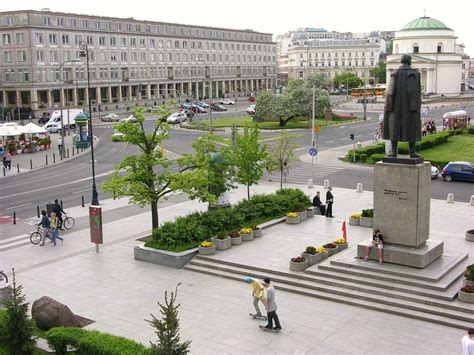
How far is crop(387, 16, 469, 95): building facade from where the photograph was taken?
130500 millimetres

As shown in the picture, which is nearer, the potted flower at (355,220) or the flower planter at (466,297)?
the flower planter at (466,297)

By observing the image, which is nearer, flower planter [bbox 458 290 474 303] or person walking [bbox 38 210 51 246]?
flower planter [bbox 458 290 474 303]

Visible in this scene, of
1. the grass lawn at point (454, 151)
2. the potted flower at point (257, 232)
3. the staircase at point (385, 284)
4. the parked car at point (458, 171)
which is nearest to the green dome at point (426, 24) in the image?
the grass lawn at point (454, 151)

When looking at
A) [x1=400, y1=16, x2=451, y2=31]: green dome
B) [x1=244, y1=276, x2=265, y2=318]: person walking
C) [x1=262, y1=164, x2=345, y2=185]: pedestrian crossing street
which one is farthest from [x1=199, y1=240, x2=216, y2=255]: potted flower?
[x1=400, y1=16, x2=451, y2=31]: green dome

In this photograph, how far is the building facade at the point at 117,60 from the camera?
3730 inches

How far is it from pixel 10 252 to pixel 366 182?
922 inches

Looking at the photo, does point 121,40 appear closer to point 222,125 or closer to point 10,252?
point 222,125

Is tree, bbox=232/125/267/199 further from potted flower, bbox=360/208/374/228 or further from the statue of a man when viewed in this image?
the statue of a man

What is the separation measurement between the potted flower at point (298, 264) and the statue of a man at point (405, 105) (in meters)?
4.72

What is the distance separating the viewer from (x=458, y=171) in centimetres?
3938

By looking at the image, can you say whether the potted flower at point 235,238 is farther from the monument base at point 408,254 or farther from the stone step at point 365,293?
the monument base at point 408,254

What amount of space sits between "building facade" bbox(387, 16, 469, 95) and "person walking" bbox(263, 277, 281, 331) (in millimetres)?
121926

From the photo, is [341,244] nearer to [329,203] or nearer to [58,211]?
[329,203]

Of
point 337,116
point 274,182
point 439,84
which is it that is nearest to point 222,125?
point 337,116
